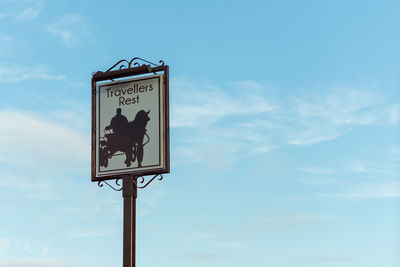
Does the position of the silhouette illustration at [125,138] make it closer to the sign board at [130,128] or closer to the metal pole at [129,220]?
the sign board at [130,128]

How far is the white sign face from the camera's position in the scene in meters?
12.1

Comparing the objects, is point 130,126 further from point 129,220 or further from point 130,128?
point 129,220

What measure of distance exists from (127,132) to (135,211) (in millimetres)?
1380

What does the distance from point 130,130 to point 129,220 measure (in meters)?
1.56

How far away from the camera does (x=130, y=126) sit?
40.5 feet

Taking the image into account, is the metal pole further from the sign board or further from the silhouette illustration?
the silhouette illustration

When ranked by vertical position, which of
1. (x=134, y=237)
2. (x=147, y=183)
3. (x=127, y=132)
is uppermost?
(x=127, y=132)

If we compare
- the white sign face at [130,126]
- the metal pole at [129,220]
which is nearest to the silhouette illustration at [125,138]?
the white sign face at [130,126]

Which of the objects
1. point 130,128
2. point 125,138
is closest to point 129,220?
point 125,138

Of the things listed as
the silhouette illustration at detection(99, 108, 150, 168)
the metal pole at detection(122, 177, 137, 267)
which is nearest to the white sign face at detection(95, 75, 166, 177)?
the silhouette illustration at detection(99, 108, 150, 168)

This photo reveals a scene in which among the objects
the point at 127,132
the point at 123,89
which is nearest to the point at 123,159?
the point at 127,132

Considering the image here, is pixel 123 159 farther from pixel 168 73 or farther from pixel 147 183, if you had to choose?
pixel 168 73

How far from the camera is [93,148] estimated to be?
1260 centimetres

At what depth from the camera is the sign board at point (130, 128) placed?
1212 centimetres
